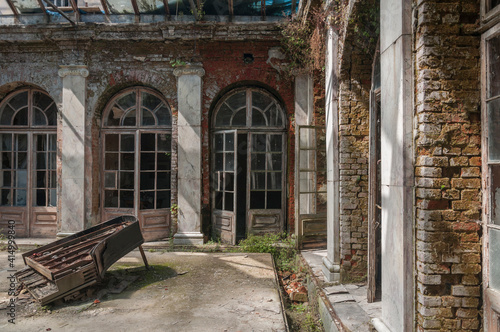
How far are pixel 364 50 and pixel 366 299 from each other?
2.96 m

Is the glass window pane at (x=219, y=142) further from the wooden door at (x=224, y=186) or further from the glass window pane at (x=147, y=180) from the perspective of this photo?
the glass window pane at (x=147, y=180)

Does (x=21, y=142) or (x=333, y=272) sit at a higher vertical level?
(x=21, y=142)

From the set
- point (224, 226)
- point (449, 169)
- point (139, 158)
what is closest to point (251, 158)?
point (224, 226)

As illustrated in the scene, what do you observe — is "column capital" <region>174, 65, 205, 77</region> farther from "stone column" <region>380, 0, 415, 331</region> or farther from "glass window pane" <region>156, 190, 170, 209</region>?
"stone column" <region>380, 0, 415, 331</region>

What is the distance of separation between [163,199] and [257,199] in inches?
79.0

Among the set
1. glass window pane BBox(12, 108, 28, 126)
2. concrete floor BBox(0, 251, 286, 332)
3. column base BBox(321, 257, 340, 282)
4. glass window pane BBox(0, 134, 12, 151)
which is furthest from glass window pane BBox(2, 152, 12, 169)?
column base BBox(321, 257, 340, 282)

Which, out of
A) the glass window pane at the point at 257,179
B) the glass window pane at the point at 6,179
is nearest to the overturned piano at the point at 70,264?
the glass window pane at the point at 257,179

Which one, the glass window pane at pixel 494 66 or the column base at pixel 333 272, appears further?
the column base at pixel 333 272

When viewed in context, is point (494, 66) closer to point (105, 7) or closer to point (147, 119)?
point (147, 119)

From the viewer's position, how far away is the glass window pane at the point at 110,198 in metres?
7.13

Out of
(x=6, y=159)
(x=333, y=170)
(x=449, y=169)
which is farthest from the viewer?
(x=6, y=159)

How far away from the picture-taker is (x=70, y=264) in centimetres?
410

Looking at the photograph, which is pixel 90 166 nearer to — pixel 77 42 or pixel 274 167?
pixel 77 42

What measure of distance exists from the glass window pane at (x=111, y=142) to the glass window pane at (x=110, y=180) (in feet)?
1.76
